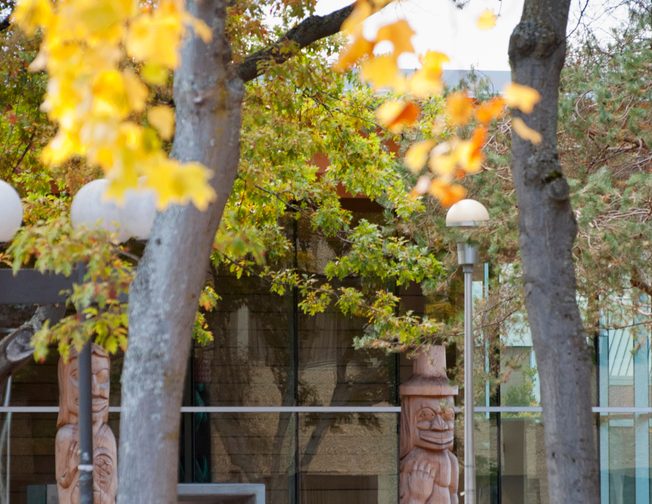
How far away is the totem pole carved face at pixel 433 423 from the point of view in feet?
53.5

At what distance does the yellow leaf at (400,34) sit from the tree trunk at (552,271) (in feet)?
12.5

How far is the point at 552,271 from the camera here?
271 inches

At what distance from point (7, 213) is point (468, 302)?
592 cm

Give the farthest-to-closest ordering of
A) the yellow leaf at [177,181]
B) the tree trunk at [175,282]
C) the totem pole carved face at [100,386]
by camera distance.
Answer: the totem pole carved face at [100,386]
the tree trunk at [175,282]
the yellow leaf at [177,181]

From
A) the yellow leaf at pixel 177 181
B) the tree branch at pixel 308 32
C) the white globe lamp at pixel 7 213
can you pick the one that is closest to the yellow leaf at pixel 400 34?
the yellow leaf at pixel 177 181

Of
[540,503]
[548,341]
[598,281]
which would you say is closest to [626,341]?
[540,503]

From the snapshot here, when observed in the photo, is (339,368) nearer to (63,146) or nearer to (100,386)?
(100,386)

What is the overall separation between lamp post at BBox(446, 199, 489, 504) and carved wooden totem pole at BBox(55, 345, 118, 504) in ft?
16.2

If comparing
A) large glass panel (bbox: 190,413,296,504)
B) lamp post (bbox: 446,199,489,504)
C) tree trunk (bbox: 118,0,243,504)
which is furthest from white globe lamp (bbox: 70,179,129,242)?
large glass panel (bbox: 190,413,296,504)

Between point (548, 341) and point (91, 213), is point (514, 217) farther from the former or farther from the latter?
point (91, 213)

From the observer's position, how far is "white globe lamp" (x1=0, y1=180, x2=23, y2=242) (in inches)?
283

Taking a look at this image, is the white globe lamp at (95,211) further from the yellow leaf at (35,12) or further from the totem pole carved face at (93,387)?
the totem pole carved face at (93,387)

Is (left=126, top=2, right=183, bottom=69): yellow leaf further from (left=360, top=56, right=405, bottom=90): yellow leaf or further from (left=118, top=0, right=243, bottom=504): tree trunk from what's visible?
(left=118, top=0, right=243, bottom=504): tree trunk

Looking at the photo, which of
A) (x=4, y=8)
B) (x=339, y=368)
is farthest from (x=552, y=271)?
(x=339, y=368)
